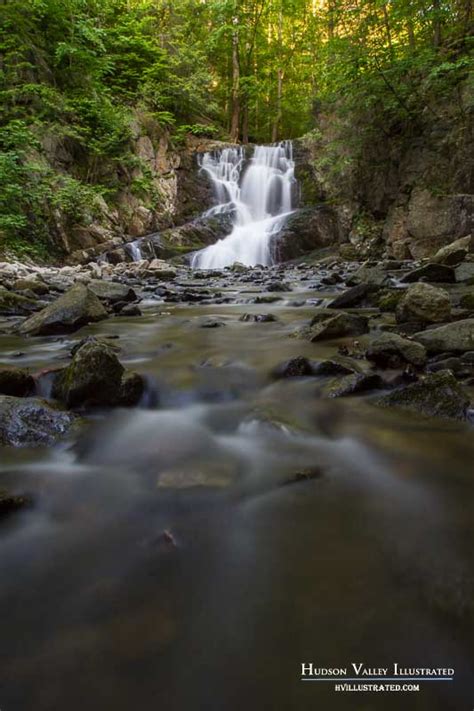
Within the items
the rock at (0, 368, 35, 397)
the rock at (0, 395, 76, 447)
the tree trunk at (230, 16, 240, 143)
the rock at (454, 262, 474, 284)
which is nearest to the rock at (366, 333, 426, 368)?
the rock at (0, 395, 76, 447)

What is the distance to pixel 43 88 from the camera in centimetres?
1378

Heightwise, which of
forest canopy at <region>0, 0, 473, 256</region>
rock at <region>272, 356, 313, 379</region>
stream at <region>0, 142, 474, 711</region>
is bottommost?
stream at <region>0, 142, 474, 711</region>

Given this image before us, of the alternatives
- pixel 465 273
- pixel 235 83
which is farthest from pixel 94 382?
pixel 235 83

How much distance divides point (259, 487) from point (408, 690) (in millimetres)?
923

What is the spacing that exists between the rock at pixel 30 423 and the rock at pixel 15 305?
4.76m

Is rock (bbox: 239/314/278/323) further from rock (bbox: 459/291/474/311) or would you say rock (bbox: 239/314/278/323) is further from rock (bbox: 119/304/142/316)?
rock (bbox: 459/291/474/311)

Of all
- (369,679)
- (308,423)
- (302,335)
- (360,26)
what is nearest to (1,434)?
(308,423)

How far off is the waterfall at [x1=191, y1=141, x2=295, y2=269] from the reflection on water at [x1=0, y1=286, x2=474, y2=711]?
14.8 metres

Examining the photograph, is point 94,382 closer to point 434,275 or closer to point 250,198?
point 434,275

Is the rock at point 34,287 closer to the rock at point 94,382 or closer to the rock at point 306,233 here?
the rock at point 94,382

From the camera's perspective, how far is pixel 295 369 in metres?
3.30

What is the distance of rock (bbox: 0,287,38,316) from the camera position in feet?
21.8

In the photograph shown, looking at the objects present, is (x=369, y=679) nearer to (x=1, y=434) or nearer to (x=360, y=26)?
(x=1, y=434)

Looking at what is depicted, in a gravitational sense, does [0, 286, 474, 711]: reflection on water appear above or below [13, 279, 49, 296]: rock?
below
